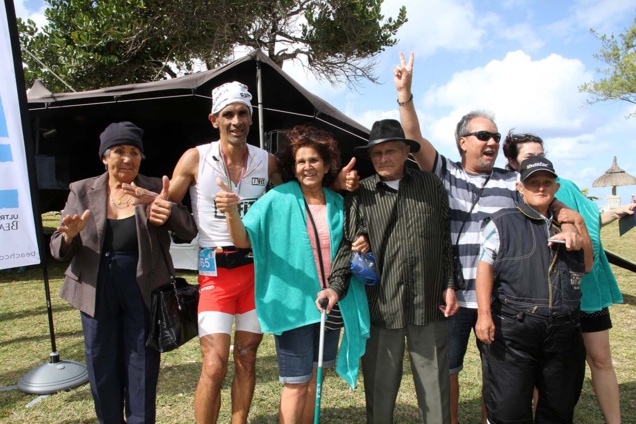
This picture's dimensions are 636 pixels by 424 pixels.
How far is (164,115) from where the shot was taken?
8375 millimetres

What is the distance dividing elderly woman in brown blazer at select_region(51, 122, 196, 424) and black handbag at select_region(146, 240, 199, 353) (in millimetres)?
52

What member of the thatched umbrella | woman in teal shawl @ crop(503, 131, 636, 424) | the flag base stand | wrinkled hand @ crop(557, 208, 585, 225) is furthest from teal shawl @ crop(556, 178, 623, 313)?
the thatched umbrella

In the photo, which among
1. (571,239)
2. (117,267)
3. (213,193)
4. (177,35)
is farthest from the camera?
(177,35)

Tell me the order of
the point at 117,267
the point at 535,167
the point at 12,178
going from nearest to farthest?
the point at 535,167 → the point at 117,267 → the point at 12,178

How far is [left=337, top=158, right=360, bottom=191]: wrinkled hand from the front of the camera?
2.46 meters

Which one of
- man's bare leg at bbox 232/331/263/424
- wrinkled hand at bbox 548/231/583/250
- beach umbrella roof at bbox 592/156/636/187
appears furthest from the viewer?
beach umbrella roof at bbox 592/156/636/187

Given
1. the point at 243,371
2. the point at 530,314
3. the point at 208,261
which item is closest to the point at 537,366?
the point at 530,314

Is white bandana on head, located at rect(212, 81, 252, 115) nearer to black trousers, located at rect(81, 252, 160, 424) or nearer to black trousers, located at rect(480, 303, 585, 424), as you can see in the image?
black trousers, located at rect(81, 252, 160, 424)

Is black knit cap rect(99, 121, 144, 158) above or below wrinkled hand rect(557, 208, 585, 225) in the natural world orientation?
above

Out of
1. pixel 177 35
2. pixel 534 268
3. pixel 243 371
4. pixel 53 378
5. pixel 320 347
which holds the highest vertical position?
pixel 177 35

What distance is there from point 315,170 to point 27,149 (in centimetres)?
256

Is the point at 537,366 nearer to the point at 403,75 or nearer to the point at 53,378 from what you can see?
the point at 403,75

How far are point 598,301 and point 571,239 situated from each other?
25.2 inches

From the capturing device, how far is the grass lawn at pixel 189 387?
319 cm
